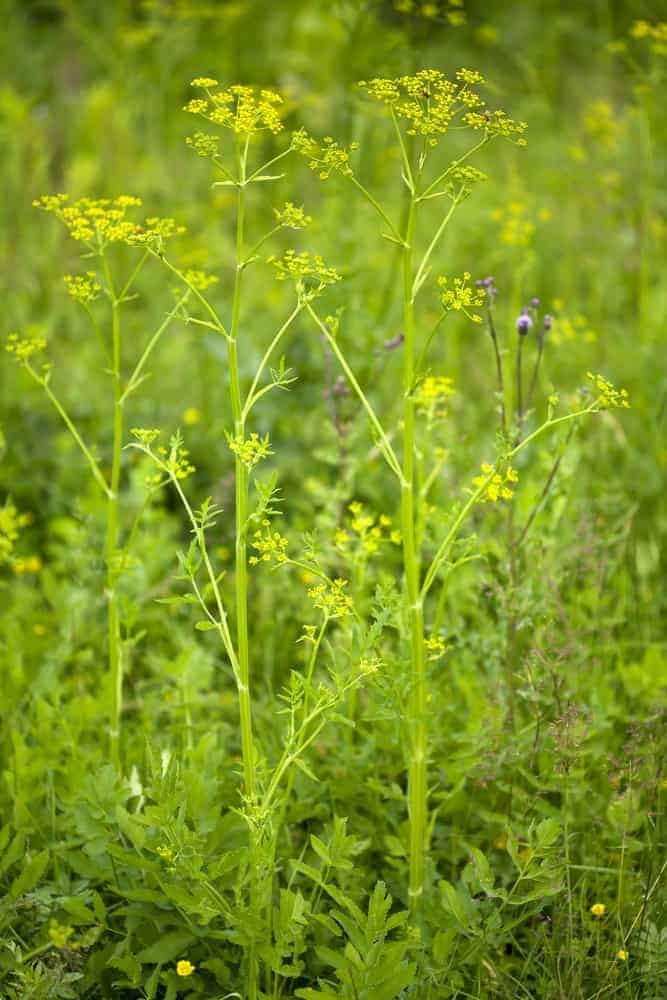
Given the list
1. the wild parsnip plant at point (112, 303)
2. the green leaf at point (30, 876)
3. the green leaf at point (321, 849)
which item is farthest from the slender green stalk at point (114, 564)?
the green leaf at point (321, 849)

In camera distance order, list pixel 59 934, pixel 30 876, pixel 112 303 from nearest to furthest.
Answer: pixel 59 934 < pixel 30 876 < pixel 112 303

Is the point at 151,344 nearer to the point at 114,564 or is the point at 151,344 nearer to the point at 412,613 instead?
the point at 114,564

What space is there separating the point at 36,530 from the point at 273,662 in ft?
3.30

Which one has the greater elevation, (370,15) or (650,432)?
(370,15)

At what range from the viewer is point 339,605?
67.4 inches

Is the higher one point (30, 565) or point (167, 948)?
point (167, 948)

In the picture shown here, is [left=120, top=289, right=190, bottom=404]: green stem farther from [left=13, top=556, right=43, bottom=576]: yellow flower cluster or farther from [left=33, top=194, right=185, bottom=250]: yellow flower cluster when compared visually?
[left=13, top=556, right=43, bottom=576]: yellow flower cluster

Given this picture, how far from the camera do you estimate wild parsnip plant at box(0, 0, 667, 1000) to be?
163 centimetres

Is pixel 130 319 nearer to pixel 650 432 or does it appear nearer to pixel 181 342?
pixel 181 342

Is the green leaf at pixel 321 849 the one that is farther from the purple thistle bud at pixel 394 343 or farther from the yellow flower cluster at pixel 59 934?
the purple thistle bud at pixel 394 343

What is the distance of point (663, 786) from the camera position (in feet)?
6.61

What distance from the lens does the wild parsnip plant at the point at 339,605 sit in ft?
5.35

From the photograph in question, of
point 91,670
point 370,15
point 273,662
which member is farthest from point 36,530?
point 370,15

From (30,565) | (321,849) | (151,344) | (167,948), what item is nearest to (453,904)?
(321,849)
